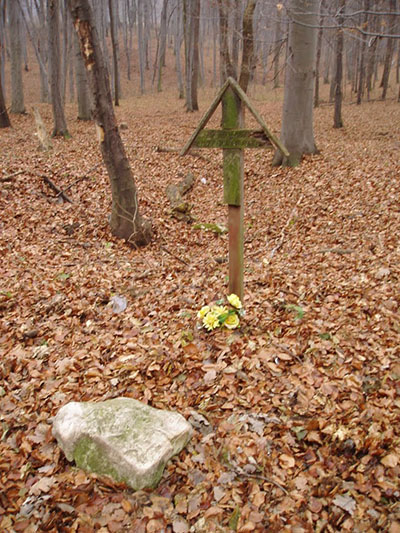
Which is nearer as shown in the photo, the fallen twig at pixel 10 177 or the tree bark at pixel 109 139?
the tree bark at pixel 109 139

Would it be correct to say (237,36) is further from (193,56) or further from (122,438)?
(122,438)

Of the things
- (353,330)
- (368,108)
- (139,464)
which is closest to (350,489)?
(139,464)

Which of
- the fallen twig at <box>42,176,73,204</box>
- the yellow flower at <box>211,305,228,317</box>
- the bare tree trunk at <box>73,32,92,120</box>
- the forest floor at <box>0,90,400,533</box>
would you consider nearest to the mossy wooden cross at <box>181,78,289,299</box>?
the yellow flower at <box>211,305,228,317</box>

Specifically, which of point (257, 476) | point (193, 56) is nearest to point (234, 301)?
point (257, 476)

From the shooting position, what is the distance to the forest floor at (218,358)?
2.72m

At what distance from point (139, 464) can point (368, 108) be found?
72.8 feet

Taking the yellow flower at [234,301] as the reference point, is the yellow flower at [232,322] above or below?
below

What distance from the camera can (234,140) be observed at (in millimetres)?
3684

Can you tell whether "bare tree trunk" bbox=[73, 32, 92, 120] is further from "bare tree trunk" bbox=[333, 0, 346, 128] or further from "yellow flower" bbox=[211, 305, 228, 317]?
"yellow flower" bbox=[211, 305, 228, 317]

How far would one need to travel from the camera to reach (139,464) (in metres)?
2.78

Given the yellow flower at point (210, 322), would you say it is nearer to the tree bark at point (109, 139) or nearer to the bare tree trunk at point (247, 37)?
the tree bark at point (109, 139)

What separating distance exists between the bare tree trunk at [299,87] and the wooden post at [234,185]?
20.3ft

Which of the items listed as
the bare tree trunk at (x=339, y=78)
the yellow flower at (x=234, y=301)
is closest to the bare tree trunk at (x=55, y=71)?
the bare tree trunk at (x=339, y=78)

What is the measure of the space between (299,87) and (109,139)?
585 centimetres
